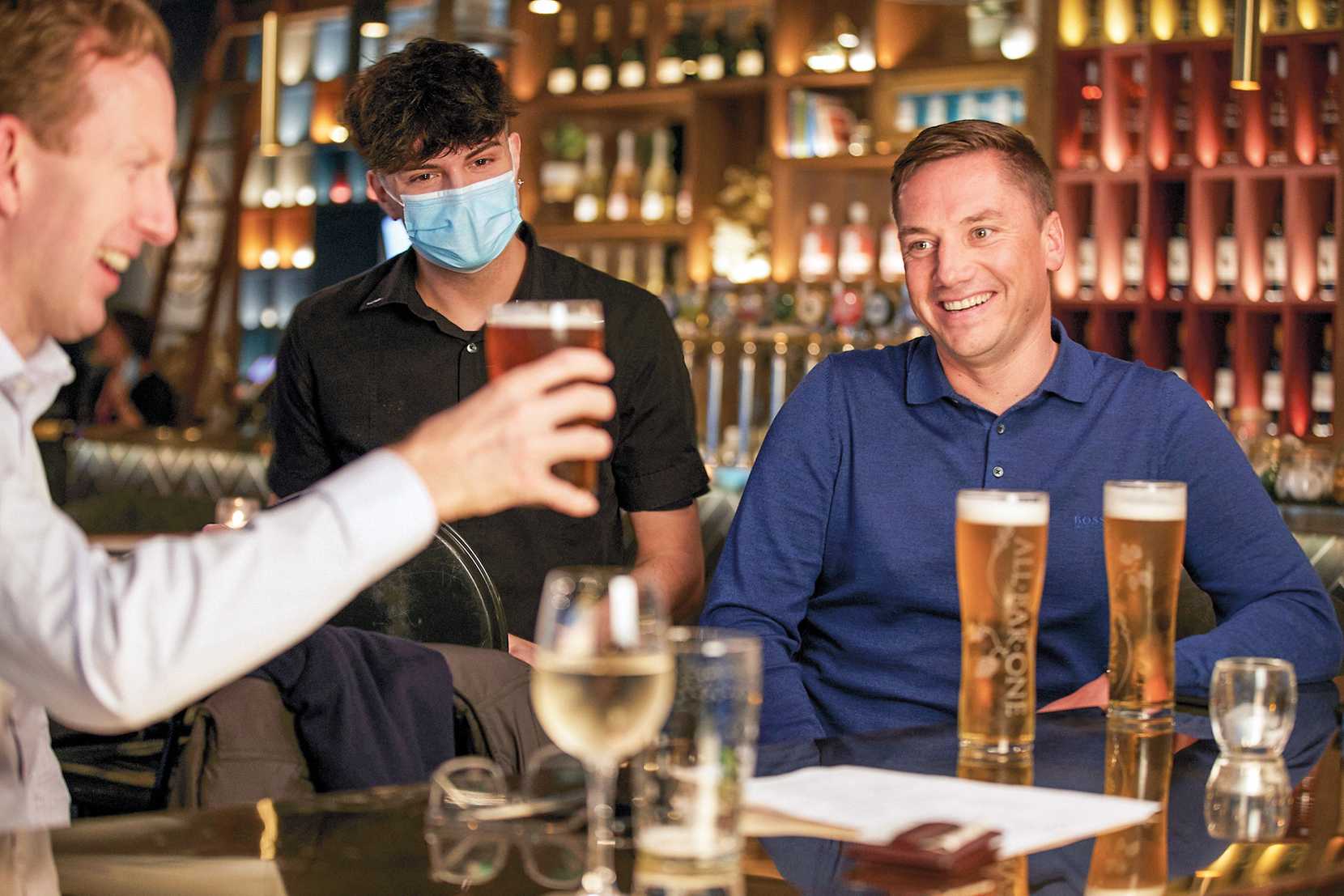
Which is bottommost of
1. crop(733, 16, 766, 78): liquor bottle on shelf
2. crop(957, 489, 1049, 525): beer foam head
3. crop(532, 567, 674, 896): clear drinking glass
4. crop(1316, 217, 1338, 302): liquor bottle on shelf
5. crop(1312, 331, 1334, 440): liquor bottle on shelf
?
crop(532, 567, 674, 896): clear drinking glass

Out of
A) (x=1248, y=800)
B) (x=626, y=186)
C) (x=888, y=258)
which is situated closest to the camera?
(x=1248, y=800)

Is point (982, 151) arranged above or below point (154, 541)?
above

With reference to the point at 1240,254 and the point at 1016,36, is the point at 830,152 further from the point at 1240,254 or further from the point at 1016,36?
the point at 1240,254

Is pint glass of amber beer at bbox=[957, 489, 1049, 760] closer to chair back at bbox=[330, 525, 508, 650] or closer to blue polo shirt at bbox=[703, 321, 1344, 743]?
blue polo shirt at bbox=[703, 321, 1344, 743]

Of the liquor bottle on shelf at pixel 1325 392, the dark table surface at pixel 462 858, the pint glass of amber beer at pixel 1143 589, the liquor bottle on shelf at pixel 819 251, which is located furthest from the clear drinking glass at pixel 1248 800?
the liquor bottle on shelf at pixel 819 251

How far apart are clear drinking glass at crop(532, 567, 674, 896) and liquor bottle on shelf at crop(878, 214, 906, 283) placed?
5387 millimetres

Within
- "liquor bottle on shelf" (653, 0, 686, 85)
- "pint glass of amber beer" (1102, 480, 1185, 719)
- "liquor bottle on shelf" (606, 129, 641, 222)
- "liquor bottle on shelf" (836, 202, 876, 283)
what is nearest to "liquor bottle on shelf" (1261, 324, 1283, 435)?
"liquor bottle on shelf" (836, 202, 876, 283)

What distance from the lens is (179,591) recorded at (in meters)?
1.01

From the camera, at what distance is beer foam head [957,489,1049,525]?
140 centimetres

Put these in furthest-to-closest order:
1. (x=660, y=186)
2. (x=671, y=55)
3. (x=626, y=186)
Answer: (x=626, y=186) → (x=660, y=186) → (x=671, y=55)

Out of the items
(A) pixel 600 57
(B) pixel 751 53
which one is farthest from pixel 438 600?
(A) pixel 600 57

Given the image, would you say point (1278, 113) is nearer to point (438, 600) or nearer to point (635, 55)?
point (635, 55)

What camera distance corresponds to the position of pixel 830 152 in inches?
252

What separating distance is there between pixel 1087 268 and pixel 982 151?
13.7 feet
